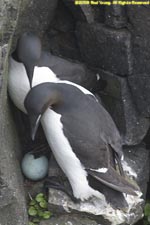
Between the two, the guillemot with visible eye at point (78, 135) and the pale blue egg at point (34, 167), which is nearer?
the guillemot with visible eye at point (78, 135)

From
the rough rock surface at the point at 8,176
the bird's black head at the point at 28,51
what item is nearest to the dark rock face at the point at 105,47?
the bird's black head at the point at 28,51

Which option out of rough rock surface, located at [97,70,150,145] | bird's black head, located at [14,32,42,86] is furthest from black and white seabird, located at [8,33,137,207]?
rough rock surface, located at [97,70,150,145]

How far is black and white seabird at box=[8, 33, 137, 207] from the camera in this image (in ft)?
10.9

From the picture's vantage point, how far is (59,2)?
12.9 ft

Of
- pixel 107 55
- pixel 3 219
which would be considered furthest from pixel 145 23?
pixel 3 219

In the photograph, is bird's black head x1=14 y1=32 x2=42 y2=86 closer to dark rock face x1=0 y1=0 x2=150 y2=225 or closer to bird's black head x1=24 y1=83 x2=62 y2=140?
dark rock face x1=0 y1=0 x2=150 y2=225

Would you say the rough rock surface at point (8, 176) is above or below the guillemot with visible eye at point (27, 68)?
below

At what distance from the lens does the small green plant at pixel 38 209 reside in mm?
3641

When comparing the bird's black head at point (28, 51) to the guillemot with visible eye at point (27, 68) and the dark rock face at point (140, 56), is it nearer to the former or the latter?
the guillemot with visible eye at point (27, 68)

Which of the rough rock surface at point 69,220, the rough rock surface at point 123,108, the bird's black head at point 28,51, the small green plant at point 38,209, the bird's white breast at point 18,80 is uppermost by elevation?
the bird's black head at point 28,51

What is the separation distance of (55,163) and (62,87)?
24.0 inches

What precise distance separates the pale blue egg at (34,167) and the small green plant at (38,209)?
0.13 meters

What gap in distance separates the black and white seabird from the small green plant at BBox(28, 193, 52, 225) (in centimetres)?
26

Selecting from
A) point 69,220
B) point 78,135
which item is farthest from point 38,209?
point 78,135
